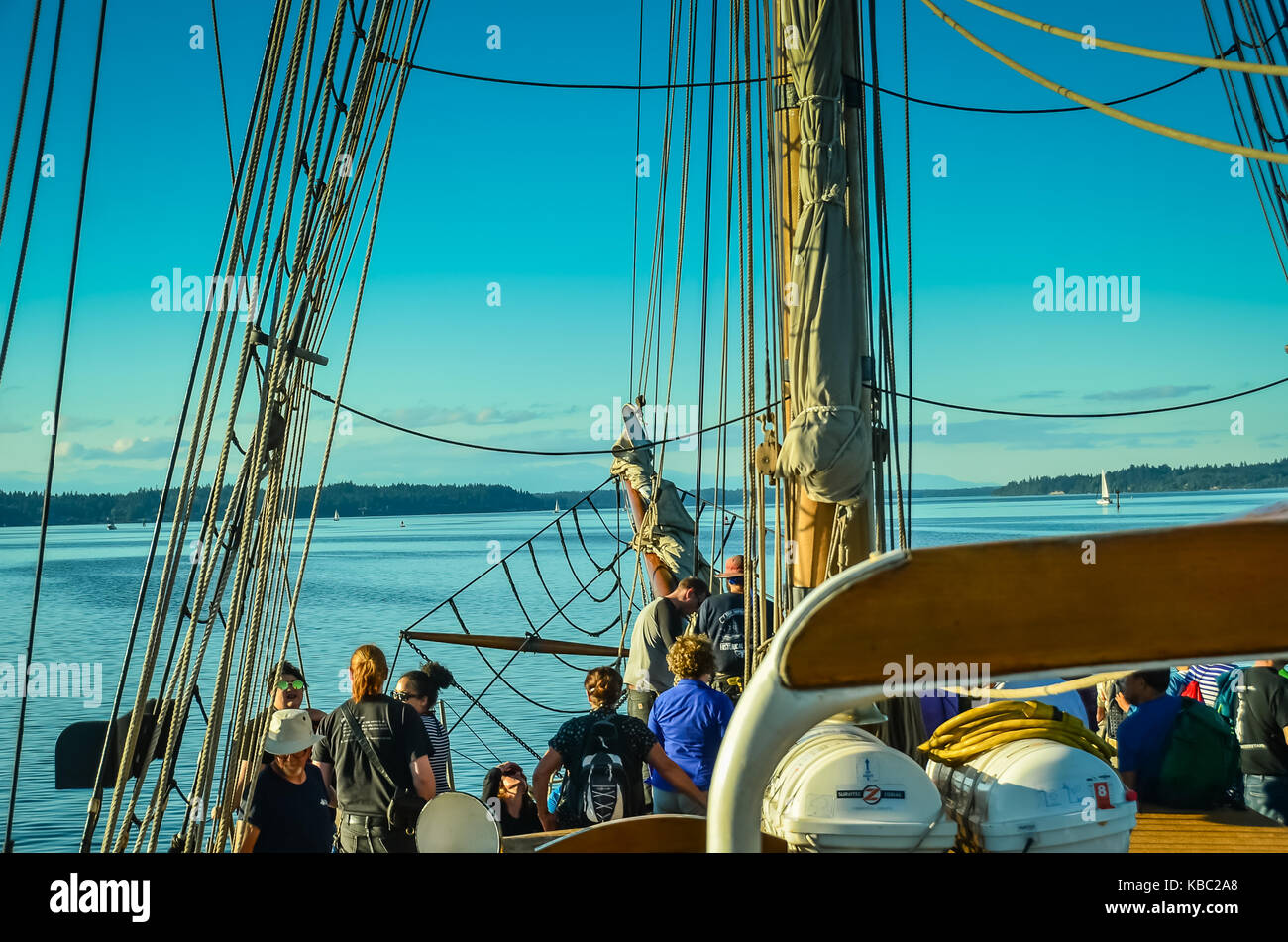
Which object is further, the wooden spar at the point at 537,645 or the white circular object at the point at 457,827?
the wooden spar at the point at 537,645

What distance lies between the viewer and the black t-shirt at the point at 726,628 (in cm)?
620

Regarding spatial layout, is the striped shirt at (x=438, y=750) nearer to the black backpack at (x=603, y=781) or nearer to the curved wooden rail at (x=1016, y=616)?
the black backpack at (x=603, y=781)

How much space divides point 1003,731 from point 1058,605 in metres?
1.65

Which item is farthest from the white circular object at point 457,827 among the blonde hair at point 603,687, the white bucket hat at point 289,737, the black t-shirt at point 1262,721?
the black t-shirt at point 1262,721

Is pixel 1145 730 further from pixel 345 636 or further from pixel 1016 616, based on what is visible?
pixel 345 636

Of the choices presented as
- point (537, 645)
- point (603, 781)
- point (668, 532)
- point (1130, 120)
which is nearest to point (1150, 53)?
point (1130, 120)

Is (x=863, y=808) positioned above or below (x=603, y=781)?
above

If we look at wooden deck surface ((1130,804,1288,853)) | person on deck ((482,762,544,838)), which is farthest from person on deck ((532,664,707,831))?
wooden deck surface ((1130,804,1288,853))

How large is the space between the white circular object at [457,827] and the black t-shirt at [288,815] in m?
1.58

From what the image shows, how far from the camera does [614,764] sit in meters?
4.24

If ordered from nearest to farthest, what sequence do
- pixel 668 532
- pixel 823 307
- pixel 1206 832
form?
pixel 1206 832
pixel 823 307
pixel 668 532

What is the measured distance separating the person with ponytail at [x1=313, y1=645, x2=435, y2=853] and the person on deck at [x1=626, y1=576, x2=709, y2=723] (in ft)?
8.54
